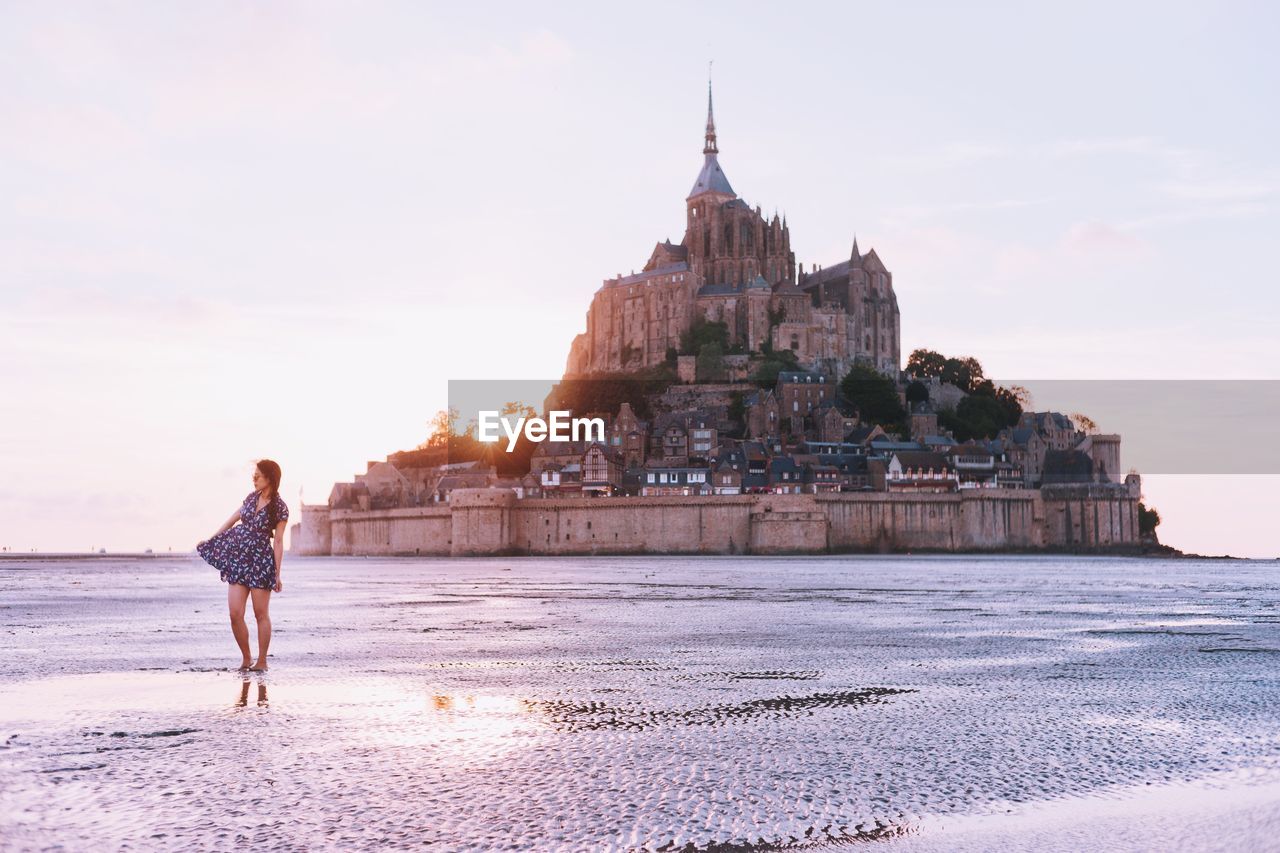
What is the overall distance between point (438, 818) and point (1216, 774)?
12.4 ft

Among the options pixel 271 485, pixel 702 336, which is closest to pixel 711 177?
pixel 702 336

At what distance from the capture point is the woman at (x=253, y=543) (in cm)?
1007

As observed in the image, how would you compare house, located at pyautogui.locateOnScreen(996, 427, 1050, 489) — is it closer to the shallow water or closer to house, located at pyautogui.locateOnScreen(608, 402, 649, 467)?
house, located at pyautogui.locateOnScreen(608, 402, 649, 467)

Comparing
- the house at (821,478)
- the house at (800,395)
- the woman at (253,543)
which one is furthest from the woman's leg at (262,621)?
the house at (800,395)

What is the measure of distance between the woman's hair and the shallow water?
126 centimetres

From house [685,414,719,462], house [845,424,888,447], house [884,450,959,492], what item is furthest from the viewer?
house [685,414,719,462]

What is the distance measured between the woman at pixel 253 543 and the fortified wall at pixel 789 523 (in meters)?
77.7

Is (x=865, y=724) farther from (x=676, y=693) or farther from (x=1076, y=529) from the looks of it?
(x=1076, y=529)

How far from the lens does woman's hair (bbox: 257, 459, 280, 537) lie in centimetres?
1007

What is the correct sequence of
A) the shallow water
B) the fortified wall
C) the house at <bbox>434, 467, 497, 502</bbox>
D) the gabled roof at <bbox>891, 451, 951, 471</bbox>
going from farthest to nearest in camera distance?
the house at <bbox>434, 467, 497, 502</bbox>
the gabled roof at <bbox>891, 451, 951, 471</bbox>
the fortified wall
the shallow water

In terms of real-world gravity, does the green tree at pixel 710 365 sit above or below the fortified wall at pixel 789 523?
above

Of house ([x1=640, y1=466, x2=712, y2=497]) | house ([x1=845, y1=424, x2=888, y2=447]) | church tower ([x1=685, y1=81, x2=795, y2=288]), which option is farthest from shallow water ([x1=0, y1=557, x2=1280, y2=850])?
church tower ([x1=685, y1=81, x2=795, y2=288])

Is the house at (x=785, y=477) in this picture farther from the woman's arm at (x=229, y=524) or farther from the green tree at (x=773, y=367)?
the woman's arm at (x=229, y=524)

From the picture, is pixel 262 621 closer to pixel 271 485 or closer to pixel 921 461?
pixel 271 485
